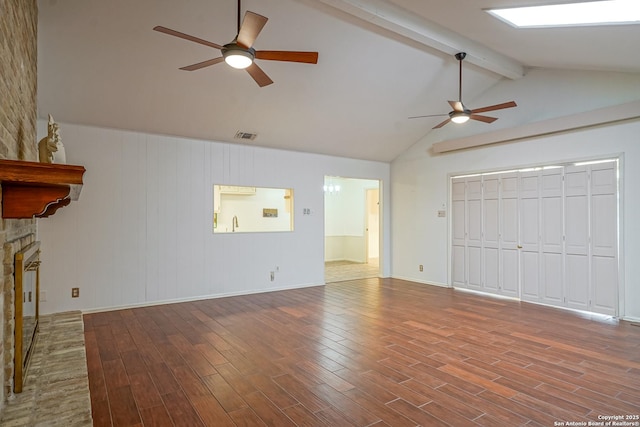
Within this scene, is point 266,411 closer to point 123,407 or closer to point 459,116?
point 123,407

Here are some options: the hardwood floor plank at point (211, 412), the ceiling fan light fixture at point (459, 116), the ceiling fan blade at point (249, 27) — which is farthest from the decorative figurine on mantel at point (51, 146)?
the ceiling fan light fixture at point (459, 116)

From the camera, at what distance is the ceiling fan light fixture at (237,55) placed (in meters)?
2.79

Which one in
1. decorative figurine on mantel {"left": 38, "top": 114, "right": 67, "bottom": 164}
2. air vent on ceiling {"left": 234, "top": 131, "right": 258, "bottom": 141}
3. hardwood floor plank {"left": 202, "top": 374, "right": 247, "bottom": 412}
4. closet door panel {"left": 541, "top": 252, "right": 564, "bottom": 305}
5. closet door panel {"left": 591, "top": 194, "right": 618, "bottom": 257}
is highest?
air vent on ceiling {"left": 234, "top": 131, "right": 258, "bottom": 141}

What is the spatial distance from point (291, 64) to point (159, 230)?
10.3 ft

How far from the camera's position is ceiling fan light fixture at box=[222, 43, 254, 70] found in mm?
2785

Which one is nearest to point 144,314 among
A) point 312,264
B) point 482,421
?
point 312,264

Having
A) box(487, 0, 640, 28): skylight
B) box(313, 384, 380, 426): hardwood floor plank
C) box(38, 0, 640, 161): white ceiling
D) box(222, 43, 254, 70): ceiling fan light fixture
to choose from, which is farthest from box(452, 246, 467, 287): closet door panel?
box(222, 43, 254, 70): ceiling fan light fixture

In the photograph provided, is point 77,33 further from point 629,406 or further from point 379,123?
point 629,406

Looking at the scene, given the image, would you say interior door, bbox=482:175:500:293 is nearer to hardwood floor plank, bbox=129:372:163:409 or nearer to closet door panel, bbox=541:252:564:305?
closet door panel, bbox=541:252:564:305

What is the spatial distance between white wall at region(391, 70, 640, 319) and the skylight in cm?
200

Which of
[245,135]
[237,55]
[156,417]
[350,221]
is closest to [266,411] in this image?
[156,417]

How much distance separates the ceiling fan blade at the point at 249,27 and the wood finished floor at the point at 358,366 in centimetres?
270

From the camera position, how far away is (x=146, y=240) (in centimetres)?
533

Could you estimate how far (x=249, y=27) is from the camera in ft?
8.45
